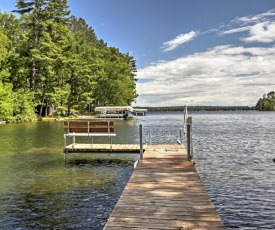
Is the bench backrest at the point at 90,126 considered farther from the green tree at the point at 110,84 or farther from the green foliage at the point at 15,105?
the green tree at the point at 110,84

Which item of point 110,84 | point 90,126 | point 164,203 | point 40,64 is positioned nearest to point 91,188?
point 164,203

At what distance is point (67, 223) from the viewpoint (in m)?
8.89

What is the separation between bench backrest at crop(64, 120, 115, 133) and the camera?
18828mm

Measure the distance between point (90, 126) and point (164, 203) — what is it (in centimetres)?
1173

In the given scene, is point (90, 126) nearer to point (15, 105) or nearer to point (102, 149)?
point (102, 149)

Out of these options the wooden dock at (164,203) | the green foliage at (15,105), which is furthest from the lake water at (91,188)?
the green foliage at (15,105)

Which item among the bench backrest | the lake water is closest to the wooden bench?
the bench backrest

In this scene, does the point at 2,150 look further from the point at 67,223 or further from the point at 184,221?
the point at 184,221

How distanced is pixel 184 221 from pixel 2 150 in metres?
19.2

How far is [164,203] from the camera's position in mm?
7707

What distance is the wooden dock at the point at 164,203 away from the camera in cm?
634

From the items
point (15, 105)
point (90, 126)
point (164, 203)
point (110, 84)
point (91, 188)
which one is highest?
point (110, 84)

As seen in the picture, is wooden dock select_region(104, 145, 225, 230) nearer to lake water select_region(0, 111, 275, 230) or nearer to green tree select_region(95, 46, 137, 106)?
lake water select_region(0, 111, 275, 230)

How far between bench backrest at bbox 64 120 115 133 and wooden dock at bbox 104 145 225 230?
6769 mm
